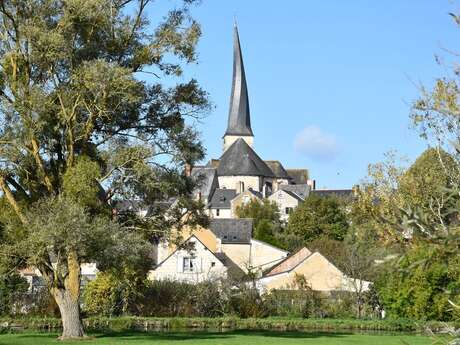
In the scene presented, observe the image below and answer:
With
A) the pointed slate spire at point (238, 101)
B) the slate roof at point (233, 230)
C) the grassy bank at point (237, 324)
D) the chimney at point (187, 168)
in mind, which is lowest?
the grassy bank at point (237, 324)

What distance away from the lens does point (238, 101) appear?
440 feet

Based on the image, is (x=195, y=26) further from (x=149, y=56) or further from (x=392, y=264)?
(x=392, y=264)

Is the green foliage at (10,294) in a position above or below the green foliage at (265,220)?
below

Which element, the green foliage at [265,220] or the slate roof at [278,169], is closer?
the green foliage at [265,220]

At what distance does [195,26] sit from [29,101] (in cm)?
604

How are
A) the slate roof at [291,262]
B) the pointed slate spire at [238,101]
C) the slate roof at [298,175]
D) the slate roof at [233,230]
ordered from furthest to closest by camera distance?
the slate roof at [298,175]
the pointed slate spire at [238,101]
the slate roof at [233,230]
the slate roof at [291,262]

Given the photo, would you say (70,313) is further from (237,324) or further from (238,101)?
(238,101)

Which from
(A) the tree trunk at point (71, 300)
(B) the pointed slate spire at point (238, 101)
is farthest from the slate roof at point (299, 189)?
(A) the tree trunk at point (71, 300)

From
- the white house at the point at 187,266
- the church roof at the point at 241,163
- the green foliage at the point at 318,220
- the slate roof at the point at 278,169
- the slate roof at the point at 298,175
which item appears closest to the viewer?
the white house at the point at 187,266

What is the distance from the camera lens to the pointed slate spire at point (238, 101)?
5192 inches

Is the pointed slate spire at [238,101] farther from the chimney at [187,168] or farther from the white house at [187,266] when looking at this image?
the chimney at [187,168]

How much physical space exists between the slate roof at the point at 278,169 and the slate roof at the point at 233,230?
175ft

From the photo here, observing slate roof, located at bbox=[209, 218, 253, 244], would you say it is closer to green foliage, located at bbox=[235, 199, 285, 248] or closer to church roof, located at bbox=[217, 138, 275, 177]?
green foliage, located at bbox=[235, 199, 285, 248]

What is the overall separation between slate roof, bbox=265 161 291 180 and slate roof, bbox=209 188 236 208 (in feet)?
49.7
